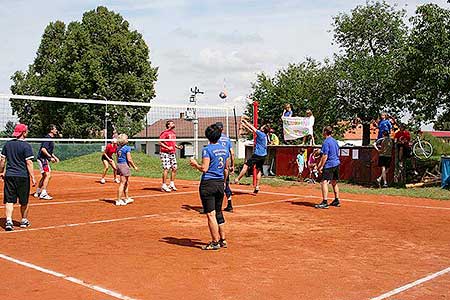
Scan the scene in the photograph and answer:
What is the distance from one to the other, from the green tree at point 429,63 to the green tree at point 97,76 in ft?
104

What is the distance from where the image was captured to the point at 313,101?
3894cm

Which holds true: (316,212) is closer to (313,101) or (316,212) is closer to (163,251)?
(163,251)

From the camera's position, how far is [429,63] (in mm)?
21234

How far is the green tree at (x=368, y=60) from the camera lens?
32.9 meters

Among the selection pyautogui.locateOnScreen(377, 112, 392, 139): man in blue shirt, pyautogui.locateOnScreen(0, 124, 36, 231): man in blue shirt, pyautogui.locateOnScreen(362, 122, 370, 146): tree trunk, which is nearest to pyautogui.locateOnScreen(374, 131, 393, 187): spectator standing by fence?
pyautogui.locateOnScreen(377, 112, 392, 139): man in blue shirt

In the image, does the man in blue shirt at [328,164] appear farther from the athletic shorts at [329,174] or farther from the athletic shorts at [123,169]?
the athletic shorts at [123,169]

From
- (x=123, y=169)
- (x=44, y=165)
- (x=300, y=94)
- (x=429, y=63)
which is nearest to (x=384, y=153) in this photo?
(x=429, y=63)

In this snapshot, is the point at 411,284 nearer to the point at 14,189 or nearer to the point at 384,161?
the point at 14,189

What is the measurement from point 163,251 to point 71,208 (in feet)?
19.0

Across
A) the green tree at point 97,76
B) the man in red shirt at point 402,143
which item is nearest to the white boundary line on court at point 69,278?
the man in red shirt at point 402,143

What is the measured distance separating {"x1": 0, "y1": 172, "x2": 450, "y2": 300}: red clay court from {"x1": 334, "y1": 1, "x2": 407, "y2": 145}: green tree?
60.7 feet

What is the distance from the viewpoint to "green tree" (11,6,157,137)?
51.9m

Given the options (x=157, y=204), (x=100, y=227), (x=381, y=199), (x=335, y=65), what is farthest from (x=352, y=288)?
(x=335, y=65)

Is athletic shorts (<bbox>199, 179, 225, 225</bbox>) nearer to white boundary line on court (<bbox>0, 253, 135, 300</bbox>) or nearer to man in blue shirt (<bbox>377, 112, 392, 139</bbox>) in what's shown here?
white boundary line on court (<bbox>0, 253, 135, 300</bbox>)
